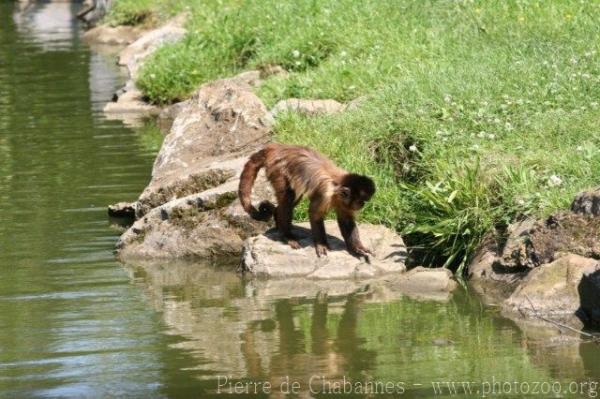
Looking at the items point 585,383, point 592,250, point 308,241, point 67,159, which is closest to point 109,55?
point 67,159

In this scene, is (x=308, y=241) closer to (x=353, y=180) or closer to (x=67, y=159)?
(x=353, y=180)

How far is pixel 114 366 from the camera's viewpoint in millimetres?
7949

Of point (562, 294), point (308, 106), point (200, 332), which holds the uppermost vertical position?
point (562, 294)

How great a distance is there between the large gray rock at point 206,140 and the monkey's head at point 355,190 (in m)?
2.18

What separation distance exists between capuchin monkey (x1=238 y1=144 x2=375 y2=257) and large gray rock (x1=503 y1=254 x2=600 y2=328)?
155 cm

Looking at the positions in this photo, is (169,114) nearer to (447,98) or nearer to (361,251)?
(447,98)

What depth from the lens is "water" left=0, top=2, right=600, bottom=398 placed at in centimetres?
757

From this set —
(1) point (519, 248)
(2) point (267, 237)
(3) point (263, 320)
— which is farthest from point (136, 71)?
(3) point (263, 320)

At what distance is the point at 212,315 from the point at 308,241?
1.49 metres

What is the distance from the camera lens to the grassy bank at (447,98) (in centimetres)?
1034

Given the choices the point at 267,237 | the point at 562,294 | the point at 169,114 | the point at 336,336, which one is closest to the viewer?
the point at 336,336

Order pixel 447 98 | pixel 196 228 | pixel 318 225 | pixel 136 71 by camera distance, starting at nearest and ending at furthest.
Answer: pixel 318 225
pixel 196 228
pixel 447 98
pixel 136 71

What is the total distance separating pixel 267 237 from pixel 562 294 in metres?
2.74

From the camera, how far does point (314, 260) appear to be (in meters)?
10.3
